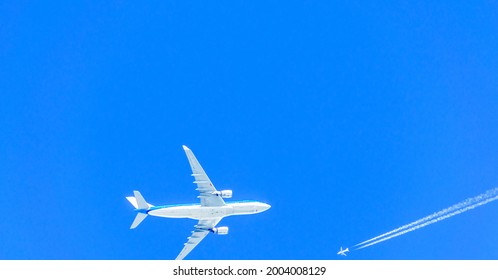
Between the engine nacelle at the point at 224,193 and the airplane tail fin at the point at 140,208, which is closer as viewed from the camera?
the airplane tail fin at the point at 140,208

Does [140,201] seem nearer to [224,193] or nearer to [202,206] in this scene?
[202,206]

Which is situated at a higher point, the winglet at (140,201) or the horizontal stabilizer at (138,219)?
the winglet at (140,201)

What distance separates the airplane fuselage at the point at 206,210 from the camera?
108m

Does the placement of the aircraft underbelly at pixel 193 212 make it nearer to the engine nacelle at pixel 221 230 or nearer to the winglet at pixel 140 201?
the winglet at pixel 140 201

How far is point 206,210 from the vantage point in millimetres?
111000

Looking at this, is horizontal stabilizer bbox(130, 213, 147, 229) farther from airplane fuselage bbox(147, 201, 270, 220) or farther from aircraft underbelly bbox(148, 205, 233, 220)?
aircraft underbelly bbox(148, 205, 233, 220)

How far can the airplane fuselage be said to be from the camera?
108375 mm

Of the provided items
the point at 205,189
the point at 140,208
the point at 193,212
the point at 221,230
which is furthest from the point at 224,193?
the point at 140,208

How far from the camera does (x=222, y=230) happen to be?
117m

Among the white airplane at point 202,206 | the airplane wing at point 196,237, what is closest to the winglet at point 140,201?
the white airplane at point 202,206
